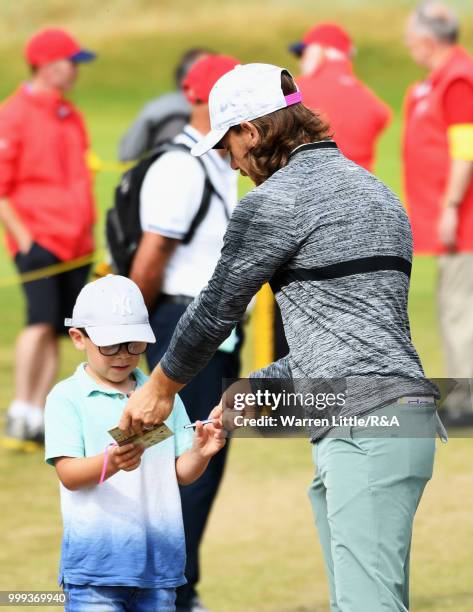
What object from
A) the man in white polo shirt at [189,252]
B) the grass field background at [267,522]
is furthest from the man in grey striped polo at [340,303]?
the grass field background at [267,522]

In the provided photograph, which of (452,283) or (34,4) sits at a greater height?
(34,4)

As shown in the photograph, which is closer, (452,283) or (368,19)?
(452,283)

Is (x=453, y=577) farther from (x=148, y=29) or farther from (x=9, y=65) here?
(x=148, y=29)

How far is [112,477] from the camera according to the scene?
12.8 ft

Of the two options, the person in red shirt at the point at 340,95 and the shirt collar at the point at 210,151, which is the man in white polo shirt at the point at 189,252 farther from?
the person in red shirt at the point at 340,95

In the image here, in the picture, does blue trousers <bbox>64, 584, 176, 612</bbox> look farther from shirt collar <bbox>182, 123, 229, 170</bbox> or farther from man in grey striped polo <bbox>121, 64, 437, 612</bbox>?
shirt collar <bbox>182, 123, 229, 170</bbox>

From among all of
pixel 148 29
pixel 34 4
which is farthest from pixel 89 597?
pixel 34 4

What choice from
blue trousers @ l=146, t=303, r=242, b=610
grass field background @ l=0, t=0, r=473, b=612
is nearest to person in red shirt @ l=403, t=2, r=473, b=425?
grass field background @ l=0, t=0, r=473, b=612

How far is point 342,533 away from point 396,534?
131mm

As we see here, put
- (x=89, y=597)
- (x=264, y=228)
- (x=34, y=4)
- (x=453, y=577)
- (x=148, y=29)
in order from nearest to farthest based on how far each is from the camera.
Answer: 1. (x=264, y=228)
2. (x=89, y=597)
3. (x=453, y=577)
4. (x=148, y=29)
5. (x=34, y=4)

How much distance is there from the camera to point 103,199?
18688mm

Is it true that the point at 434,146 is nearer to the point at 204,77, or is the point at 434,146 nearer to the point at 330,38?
the point at 330,38

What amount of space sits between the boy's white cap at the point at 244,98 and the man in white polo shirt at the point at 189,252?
1.38 meters

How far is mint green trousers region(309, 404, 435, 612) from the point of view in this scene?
3551mm
